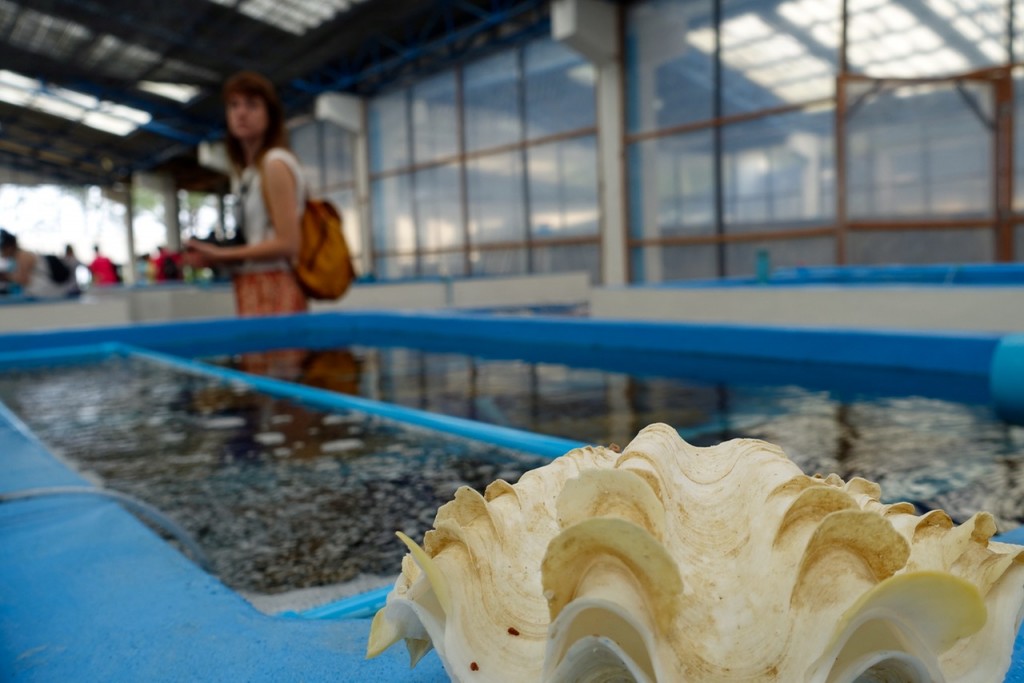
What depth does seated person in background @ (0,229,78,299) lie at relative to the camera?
931 centimetres

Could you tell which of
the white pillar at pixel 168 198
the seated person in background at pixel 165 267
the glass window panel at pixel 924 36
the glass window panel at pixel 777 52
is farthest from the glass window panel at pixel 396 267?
the white pillar at pixel 168 198

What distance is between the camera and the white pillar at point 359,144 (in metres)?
17.8

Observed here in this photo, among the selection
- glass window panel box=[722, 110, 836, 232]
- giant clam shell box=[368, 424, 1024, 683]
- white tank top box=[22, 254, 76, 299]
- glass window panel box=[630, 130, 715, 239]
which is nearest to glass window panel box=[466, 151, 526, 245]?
glass window panel box=[630, 130, 715, 239]

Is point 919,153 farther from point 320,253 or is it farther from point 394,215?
point 394,215

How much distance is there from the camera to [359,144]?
60.1ft

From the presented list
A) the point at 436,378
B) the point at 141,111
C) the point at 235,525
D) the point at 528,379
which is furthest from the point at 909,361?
the point at 141,111

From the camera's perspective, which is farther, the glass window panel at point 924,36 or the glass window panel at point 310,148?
the glass window panel at point 310,148

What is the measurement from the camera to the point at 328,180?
20.0 meters

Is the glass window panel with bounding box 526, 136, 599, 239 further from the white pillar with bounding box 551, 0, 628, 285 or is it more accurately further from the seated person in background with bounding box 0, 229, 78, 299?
the seated person in background with bounding box 0, 229, 78, 299

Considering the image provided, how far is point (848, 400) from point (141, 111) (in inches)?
852

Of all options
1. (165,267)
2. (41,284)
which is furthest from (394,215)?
(41,284)

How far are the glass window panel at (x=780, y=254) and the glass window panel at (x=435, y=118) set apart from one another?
6.80 m

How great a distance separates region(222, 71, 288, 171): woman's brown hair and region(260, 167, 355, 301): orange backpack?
32 cm

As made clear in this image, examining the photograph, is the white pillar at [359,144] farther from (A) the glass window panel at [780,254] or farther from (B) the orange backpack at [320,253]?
(B) the orange backpack at [320,253]
